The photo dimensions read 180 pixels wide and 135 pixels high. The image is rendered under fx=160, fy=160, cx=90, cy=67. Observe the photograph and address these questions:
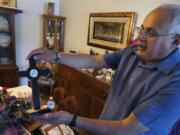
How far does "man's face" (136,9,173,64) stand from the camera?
76 cm

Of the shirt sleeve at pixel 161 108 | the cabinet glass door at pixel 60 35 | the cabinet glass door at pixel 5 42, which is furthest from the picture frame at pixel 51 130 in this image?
the cabinet glass door at pixel 60 35

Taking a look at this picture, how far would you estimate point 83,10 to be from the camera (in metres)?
2.97

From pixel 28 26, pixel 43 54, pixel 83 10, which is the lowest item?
pixel 43 54

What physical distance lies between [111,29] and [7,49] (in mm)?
2006

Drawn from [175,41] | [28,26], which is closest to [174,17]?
[175,41]

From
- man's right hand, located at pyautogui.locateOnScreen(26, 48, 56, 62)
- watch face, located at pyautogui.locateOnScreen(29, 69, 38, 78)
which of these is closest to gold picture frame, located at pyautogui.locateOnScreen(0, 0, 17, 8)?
man's right hand, located at pyautogui.locateOnScreen(26, 48, 56, 62)

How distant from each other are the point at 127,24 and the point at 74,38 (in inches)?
54.9

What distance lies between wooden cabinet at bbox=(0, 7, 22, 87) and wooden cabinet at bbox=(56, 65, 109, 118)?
960 mm

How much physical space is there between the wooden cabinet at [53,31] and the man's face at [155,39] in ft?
8.80

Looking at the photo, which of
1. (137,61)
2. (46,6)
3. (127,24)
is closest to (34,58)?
(137,61)

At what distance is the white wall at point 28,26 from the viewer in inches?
126

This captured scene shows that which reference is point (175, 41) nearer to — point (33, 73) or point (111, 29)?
point (33, 73)

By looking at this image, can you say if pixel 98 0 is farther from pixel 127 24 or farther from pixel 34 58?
pixel 34 58

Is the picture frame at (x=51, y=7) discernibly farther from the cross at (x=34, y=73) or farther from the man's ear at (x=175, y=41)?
the man's ear at (x=175, y=41)
